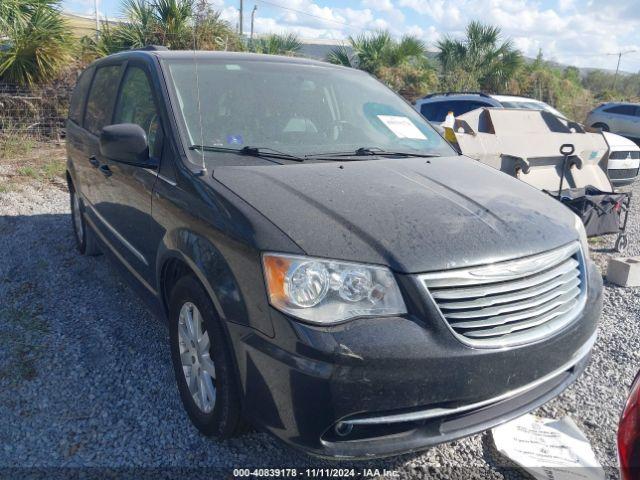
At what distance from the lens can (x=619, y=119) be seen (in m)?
17.8

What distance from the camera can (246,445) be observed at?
2.73 metres

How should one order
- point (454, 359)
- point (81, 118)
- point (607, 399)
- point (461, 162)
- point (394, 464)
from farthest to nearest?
point (81, 118), point (461, 162), point (607, 399), point (394, 464), point (454, 359)

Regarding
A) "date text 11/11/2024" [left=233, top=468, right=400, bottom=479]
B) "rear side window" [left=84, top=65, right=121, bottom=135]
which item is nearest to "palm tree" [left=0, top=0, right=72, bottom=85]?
"rear side window" [left=84, top=65, right=121, bottom=135]

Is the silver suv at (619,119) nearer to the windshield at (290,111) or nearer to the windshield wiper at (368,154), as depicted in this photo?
the windshield at (290,111)

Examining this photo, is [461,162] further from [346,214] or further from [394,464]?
[394,464]

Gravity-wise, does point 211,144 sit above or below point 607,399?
above

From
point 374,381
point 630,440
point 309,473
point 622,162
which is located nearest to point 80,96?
point 309,473

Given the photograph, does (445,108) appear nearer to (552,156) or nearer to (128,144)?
(552,156)

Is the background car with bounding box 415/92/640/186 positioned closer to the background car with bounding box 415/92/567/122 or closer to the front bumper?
the background car with bounding box 415/92/567/122

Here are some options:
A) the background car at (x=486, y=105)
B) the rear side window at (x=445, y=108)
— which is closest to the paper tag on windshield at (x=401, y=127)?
the background car at (x=486, y=105)

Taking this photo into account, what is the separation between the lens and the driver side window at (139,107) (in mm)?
3123

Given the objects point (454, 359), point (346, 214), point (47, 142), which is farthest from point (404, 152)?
point (47, 142)

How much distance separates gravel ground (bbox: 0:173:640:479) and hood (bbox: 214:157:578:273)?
0.87 metres

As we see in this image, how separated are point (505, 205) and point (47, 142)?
10.2 metres
